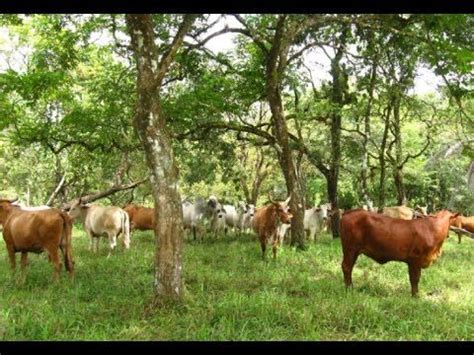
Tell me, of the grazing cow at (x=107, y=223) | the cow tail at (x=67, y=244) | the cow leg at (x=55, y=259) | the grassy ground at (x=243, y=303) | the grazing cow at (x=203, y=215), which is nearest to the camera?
the grassy ground at (x=243, y=303)

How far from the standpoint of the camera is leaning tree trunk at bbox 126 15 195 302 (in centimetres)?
777

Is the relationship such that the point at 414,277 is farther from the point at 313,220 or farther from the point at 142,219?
the point at 142,219

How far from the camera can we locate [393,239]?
928cm

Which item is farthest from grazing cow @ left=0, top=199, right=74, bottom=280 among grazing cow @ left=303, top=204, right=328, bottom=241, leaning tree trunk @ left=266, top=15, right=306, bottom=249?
grazing cow @ left=303, top=204, right=328, bottom=241

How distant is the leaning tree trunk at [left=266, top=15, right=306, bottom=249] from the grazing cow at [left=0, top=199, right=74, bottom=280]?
5.75 meters

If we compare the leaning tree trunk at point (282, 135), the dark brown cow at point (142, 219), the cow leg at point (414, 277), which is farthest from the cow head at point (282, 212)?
the dark brown cow at point (142, 219)

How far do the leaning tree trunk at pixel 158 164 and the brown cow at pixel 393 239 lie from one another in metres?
3.19

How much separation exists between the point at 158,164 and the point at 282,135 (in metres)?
6.41

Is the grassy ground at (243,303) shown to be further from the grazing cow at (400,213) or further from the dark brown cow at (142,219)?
the dark brown cow at (142,219)

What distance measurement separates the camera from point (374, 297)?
870 cm

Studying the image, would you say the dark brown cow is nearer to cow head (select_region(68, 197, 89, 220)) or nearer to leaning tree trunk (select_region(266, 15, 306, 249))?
cow head (select_region(68, 197, 89, 220))

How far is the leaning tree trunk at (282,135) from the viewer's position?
1320 cm
